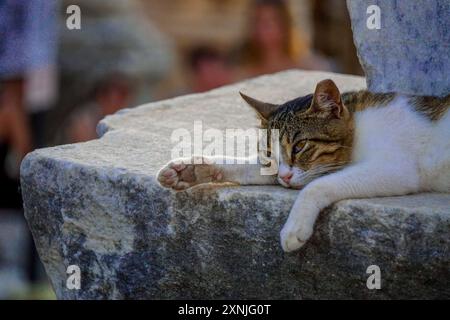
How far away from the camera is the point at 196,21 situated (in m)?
12.0

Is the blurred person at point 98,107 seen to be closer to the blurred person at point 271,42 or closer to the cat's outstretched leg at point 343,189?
the blurred person at point 271,42

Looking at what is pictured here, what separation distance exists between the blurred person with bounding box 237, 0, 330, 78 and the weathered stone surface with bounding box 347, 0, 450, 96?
3314mm

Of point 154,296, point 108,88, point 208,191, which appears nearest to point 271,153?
point 208,191

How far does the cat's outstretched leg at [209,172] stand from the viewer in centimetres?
452

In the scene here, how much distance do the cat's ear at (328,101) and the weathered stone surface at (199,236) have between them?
1.14 ft

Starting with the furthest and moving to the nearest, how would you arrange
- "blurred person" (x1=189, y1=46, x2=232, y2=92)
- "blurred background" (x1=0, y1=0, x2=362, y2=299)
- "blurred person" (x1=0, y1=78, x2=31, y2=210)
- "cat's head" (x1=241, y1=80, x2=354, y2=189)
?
"blurred person" (x1=189, y1=46, x2=232, y2=92) < "blurred person" (x1=0, y1=78, x2=31, y2=210) < "blurred background" (x1=0, y1=0, x2=362, y2=299) < "cat's head" (x1=241, y1=80, x2=354, y2=189)

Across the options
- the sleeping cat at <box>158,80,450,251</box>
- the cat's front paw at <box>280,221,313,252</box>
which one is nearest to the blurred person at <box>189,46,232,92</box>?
the sleeping cat at <box>158,80,450,251</box>

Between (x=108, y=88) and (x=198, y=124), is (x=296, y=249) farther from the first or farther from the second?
(x=108, y=88)

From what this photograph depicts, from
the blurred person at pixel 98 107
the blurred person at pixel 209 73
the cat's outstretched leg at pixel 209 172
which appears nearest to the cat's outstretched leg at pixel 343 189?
the cat's outstretched leg at pixel 209 172

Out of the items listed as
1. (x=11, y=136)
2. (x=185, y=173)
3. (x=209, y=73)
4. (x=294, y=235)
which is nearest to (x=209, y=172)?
(x=185, y=173)

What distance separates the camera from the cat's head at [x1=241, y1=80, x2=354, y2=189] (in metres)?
4.53

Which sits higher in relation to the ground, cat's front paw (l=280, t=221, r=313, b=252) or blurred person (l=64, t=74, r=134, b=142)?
blurred person (l=64, t=74, r=134, b=142)

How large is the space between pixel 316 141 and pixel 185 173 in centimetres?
51

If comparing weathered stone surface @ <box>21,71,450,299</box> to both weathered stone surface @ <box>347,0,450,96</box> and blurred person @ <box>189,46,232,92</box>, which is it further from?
blurred person @ <box>189,46,232,92</box>
